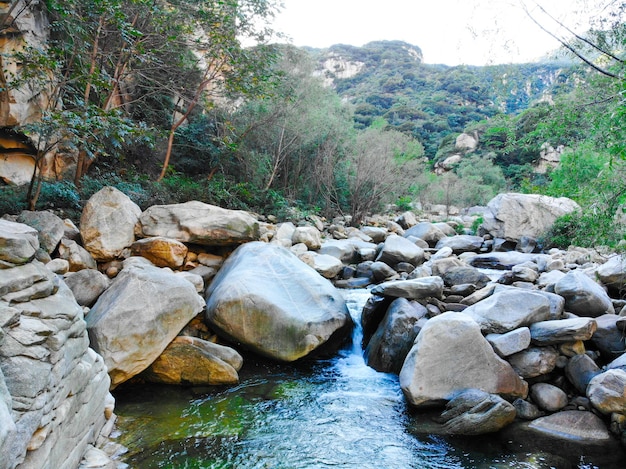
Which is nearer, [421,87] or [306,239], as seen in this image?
[306,239]

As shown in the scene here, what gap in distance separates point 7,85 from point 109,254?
3.45 metres

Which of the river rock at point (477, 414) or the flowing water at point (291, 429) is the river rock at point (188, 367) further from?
the river rock at point (477, 414)

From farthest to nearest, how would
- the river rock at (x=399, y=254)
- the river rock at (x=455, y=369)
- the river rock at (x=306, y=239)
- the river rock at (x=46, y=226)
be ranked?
the river rock at (x=306, y=239) → the river rock at (x=399, y=254) → the river rock at (x=46, y=226) → the river rock at (x=455, y=369)

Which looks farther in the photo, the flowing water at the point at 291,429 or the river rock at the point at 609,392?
the river rock at the point at 609,392

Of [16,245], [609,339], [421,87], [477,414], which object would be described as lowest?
[477,414]

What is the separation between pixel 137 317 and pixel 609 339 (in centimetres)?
568

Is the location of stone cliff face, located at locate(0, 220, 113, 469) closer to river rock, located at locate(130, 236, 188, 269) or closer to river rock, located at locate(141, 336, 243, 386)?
river rock, located at locate(141, 336, 243, 386)

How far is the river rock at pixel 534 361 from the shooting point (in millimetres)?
4581

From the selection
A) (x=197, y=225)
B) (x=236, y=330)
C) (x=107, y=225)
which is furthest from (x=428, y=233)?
(x=107, y=225)

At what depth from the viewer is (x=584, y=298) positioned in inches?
216

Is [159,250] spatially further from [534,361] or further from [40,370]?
[534,361]

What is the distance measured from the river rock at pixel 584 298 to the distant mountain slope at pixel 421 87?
3022 mm

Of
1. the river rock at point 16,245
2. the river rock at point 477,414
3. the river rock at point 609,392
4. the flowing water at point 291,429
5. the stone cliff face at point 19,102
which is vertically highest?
the stone cliff face at point 19,102

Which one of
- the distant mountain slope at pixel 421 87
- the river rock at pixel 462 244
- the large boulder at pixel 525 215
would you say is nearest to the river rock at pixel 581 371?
the distant mountain slope at pixel 421 87
